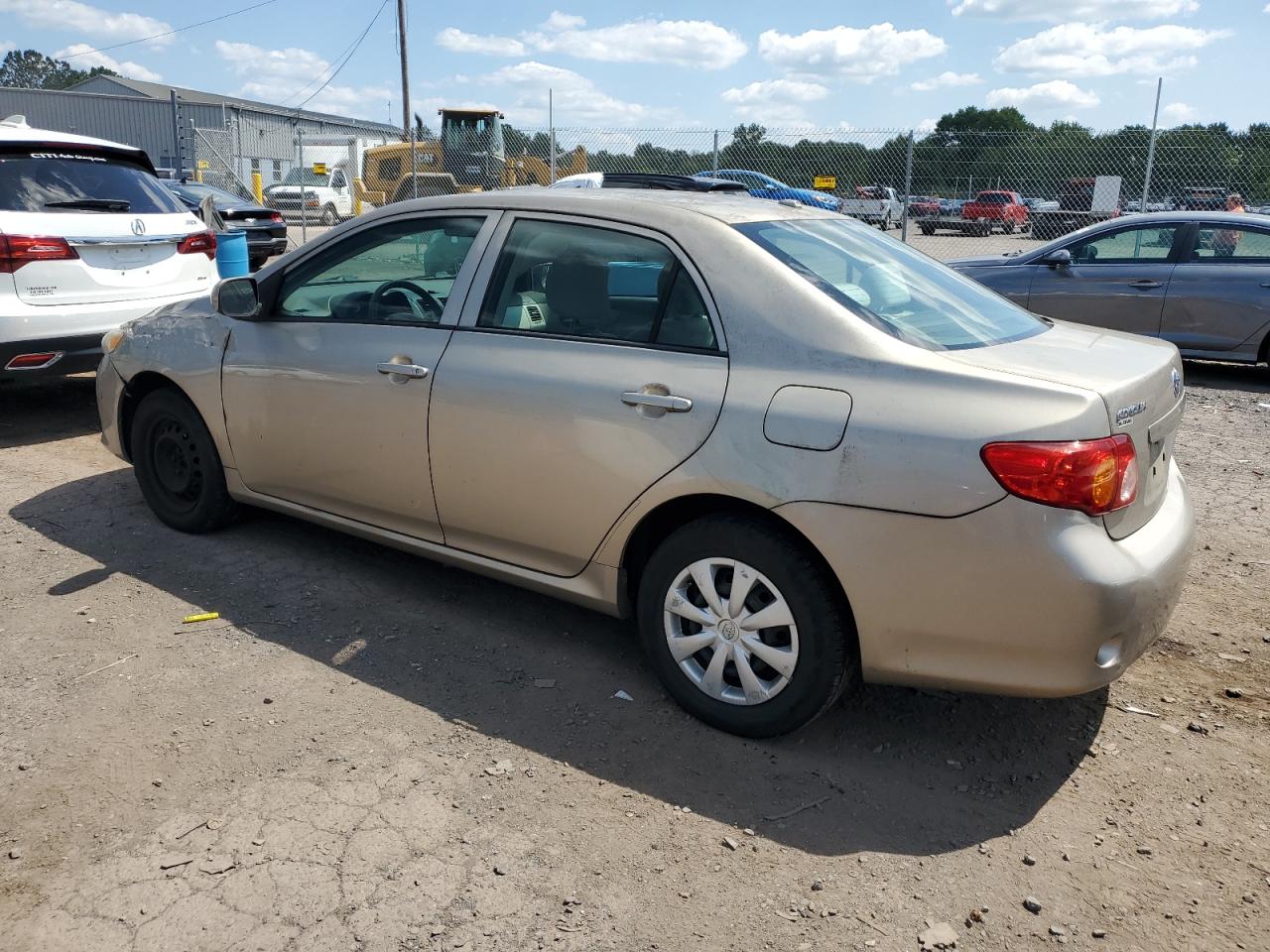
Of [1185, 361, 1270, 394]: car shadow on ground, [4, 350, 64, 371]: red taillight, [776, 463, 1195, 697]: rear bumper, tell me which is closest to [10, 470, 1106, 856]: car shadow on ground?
[776, 463, 1195, 697]: rear bumper

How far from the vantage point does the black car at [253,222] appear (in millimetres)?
17562

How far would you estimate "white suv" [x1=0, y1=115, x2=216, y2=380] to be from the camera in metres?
6.26

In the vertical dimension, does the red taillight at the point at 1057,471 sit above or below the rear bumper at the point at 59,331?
above

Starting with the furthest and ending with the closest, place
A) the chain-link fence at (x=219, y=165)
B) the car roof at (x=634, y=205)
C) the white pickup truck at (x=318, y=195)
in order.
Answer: the white pickup truck at (x=318, y=195) → the chain-link fence at (x=219, y=165) → the car roof at (x=634, y=205)

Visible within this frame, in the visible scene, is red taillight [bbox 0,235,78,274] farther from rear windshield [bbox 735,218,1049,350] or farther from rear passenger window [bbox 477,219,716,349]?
rear windshield [bbox 735,218,1049,350]

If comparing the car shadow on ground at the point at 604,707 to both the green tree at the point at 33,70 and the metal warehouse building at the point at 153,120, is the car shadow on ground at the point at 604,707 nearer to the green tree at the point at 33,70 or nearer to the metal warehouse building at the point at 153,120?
the metal warehouse building at the point at 153,120

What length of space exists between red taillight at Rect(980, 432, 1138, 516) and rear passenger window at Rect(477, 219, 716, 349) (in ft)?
3.17

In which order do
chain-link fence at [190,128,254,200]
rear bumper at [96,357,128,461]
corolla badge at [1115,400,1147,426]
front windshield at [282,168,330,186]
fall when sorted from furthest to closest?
front windshield at [282,168,330,186] → chain-link fence at [190,128,254,200] → rear bumper at [96,357,128,461] → corolla badge at [1115,400,1147,426]

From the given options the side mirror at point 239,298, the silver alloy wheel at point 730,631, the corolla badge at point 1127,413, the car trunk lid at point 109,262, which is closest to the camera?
the corolla badge at point 1127,413

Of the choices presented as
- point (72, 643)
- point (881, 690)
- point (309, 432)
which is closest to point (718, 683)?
point (881, 690)

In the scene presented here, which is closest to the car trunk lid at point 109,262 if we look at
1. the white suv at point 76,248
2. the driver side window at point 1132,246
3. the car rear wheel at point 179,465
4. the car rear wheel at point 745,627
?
the white suv at point 76,248

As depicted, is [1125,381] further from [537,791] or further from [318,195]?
[318,195]

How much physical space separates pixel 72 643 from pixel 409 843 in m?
1.86

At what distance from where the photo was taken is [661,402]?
3248 millimetres
